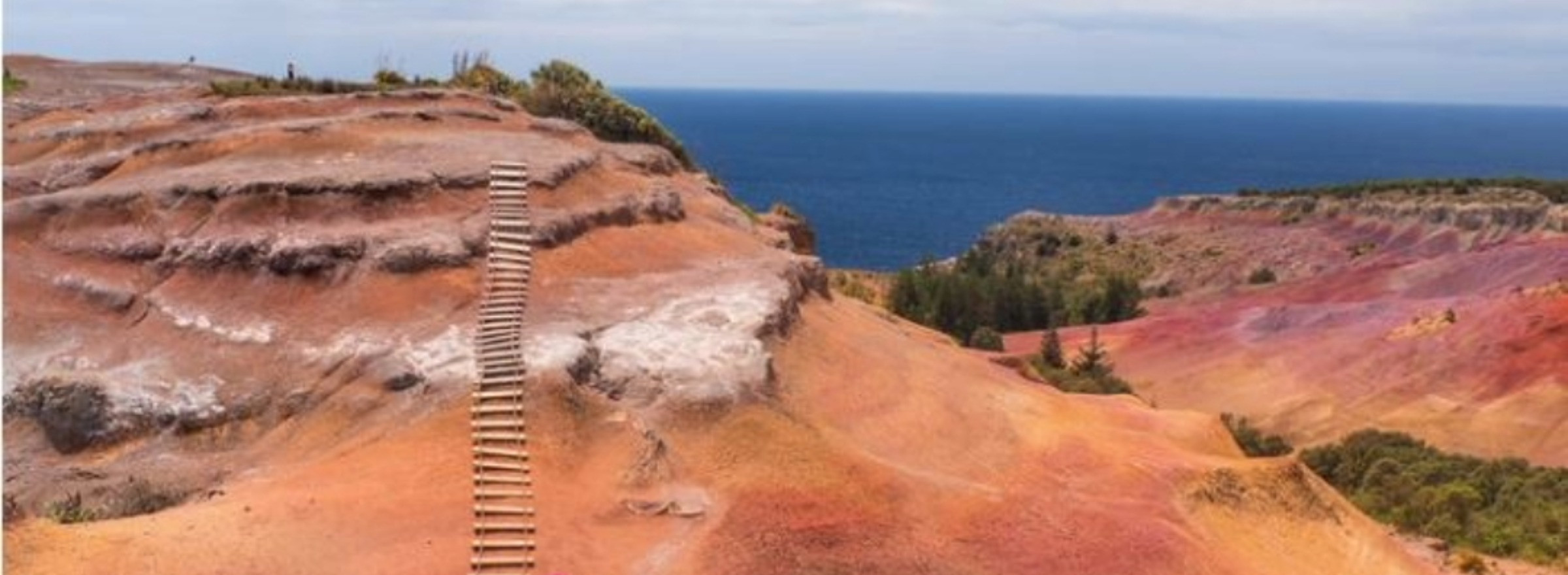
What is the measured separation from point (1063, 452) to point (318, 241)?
57.2 ft

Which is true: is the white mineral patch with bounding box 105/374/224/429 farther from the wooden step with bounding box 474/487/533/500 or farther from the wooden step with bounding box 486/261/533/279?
the wooden step with bounding box 474/487/533/500

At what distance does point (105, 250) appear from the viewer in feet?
107

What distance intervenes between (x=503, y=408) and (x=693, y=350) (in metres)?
4.49

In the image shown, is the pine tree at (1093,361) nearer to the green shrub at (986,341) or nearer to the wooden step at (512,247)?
the green shrub at (986,341)

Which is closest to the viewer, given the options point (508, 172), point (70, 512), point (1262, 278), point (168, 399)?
point (70, 512)

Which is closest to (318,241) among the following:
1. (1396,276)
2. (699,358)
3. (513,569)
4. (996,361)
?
(699,358)

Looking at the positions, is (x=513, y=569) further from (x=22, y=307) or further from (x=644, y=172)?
(x=644, y=172)

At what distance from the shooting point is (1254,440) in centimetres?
5156

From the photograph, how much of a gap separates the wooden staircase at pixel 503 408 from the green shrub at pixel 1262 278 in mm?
78677

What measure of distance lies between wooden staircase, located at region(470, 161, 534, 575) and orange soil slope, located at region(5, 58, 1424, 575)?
350mm

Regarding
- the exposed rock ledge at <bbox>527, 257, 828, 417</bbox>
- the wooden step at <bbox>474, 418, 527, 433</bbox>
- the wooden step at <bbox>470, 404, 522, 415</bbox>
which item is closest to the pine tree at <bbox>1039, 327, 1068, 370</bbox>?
the exposed rock ledge at <bbox>527, 257, 828, 417</bbox>

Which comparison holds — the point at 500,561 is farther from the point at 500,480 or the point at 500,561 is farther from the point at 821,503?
the point at 821,503

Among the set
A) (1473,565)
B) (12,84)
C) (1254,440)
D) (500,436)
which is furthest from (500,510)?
(12,84)

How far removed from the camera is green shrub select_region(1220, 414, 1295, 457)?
49.9 meters
